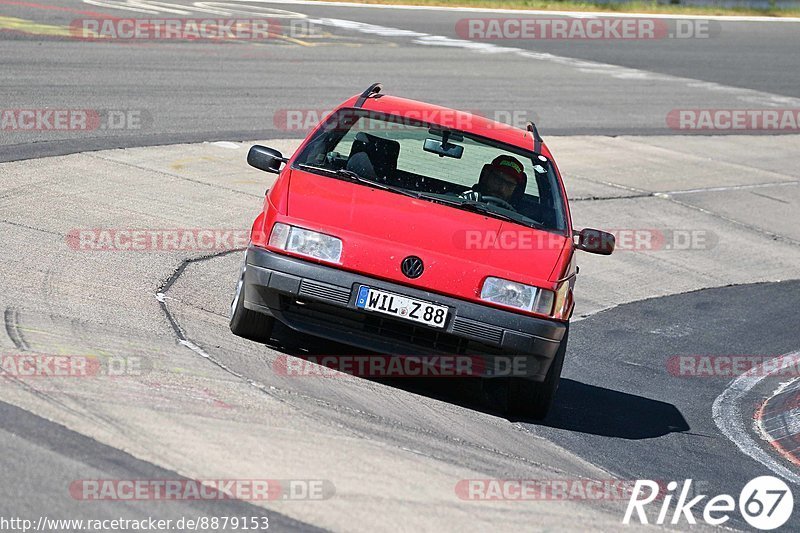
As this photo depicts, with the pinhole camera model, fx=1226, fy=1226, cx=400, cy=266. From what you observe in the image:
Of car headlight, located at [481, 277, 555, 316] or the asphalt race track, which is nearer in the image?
the asphalt race track

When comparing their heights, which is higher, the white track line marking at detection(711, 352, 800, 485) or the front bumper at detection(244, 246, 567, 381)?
the front bumper at detection(244, 246, 567, 381)

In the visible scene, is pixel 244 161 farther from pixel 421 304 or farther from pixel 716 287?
pixel 421 304

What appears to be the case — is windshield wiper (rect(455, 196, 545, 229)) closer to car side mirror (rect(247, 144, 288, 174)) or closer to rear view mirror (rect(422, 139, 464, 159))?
rear view mirror (rect(422, 139, 464, 159))

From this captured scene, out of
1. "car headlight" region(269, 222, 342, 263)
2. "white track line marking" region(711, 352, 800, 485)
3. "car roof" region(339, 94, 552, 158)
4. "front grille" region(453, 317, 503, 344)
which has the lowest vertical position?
"white track line marking" region(711, 352, 800, 485)

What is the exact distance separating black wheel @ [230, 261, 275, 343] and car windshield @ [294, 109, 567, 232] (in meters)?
1.02

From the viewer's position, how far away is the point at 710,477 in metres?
6.99

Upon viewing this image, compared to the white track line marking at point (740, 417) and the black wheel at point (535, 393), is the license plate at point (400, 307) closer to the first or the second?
the black wheel at point (535, 393)

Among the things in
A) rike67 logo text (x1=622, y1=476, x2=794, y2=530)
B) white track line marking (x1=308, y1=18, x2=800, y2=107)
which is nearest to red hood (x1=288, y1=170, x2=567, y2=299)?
rike67 logo text (x1=622, y1=476, x2=794, y2=530)

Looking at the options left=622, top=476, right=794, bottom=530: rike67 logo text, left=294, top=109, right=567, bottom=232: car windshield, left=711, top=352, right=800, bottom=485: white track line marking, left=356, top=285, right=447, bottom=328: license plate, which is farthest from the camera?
left=294, top=109, right=567, bottom=232: car windshield

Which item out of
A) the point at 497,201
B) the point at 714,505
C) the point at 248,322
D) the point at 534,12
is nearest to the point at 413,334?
the point at 248,322

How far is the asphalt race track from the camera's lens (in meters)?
5.43

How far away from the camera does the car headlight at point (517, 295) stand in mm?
6980

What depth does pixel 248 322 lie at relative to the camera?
7.33 metres

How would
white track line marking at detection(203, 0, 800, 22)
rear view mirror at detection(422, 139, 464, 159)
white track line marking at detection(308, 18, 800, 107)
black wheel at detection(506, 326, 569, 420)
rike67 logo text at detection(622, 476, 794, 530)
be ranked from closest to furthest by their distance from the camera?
rike67 logo text at detection(622, 476, 794, 530), black wheel at detection(506, 326, 569, 420), rear view mirror at detection(422, 139, 464, 159), white track line marking at detection(308, 18, 800, 107), white track line marking at detection(203, 0, 800, 22)
